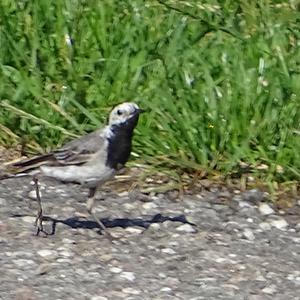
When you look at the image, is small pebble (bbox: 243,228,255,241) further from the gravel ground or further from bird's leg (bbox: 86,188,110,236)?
bird's leg (bbox: 86,188,110,236)

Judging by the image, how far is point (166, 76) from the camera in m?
7.34

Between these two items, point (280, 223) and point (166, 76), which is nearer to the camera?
point (280, 223)

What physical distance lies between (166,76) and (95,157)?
4.60 ft

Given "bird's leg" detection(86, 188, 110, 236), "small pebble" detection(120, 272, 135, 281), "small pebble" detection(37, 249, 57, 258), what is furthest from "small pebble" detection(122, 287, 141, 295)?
"bird's leg" detection(86, 188, 110, 236)

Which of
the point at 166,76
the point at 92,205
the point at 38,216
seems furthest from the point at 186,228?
the point at 166,76

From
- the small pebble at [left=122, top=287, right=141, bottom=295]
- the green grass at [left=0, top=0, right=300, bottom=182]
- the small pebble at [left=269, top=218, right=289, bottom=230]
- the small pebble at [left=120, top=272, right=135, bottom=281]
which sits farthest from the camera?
the green grass at [left=0, top=0, right=300, bottom=182]

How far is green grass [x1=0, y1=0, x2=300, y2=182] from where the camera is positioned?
6910mm

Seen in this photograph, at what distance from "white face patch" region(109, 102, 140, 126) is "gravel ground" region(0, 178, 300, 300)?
0.55m

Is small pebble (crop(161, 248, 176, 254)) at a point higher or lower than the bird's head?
lower

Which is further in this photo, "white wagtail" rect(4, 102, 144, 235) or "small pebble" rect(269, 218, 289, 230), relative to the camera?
"small pebble" rect(269, 218, 289, 230)

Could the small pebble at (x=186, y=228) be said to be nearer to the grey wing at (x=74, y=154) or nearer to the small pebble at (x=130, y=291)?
the grey wing at (x=74, y=154)

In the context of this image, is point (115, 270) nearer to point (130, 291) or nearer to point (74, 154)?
point (130, 291)

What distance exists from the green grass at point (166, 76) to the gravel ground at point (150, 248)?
0.30 meters

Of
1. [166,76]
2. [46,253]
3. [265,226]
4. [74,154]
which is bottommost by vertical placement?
[46,253]
